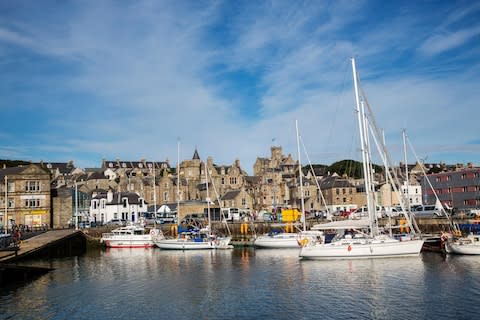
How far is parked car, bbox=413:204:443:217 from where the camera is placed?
62.7 metres

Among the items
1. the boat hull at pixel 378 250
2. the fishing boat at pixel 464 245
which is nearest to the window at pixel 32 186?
the boat hull at pixel 378 250

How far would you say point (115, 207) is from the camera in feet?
276

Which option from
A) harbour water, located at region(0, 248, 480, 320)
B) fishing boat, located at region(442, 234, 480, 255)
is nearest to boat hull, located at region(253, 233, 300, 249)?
harbour water, located at region(0, 248, 480, 320)

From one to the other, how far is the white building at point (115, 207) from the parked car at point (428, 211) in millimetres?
45983

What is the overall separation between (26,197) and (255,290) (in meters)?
48.8

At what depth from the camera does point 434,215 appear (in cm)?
6269

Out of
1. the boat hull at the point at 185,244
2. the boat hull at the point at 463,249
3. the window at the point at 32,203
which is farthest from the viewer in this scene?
the window at the point at 32,203

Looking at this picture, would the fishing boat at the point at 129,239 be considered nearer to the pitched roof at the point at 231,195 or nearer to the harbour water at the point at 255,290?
the harbour water at the point at 255,290

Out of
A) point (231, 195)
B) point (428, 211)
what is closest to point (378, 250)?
point (428, 211)

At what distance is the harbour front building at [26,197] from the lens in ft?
216

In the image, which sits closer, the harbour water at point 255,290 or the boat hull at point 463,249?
the harbour water at point 255,290

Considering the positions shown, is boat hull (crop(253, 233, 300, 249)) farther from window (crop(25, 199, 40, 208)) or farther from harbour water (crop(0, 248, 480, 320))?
window (crop(25, 199, 40, 208))

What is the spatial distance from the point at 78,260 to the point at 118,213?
3731 centimetres

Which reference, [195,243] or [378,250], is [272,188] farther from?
[378,250]
